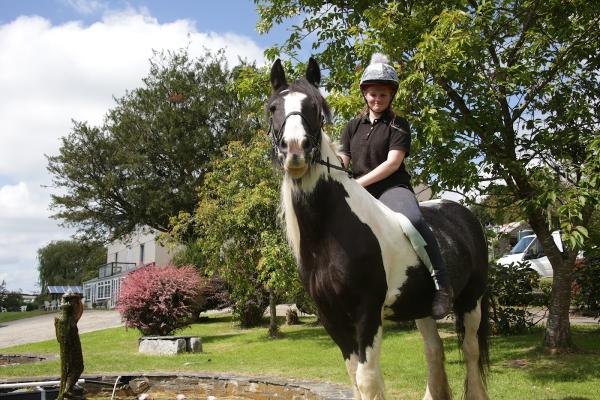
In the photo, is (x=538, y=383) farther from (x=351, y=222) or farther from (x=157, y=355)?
(x=157, y=355)

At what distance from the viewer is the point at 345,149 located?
4.07 meters

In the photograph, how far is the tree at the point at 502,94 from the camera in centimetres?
720

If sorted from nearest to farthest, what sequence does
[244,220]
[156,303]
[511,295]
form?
[511,295] < [244,220] < [156,303]

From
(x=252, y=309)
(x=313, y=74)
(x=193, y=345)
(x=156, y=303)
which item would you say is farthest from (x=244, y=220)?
(x=313, y=74)

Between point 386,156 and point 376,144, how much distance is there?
0.12m

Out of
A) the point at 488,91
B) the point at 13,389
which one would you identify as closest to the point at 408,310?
the point at 488,91

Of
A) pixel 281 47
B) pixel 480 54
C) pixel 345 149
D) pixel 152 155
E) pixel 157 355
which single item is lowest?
pixel 157 355

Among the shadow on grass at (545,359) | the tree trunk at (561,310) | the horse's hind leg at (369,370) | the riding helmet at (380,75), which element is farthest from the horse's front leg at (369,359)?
the tree trunk at (561,310)

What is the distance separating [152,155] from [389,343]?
25910 mm

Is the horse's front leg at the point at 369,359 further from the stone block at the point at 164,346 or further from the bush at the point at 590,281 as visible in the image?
the stone block at the point at 164,346

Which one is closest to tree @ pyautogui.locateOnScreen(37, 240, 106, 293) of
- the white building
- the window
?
the white building

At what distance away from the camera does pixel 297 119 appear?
2.93m

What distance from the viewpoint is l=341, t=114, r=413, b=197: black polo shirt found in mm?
3730

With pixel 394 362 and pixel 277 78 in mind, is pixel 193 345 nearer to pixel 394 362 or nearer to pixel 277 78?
pixel 394 362
